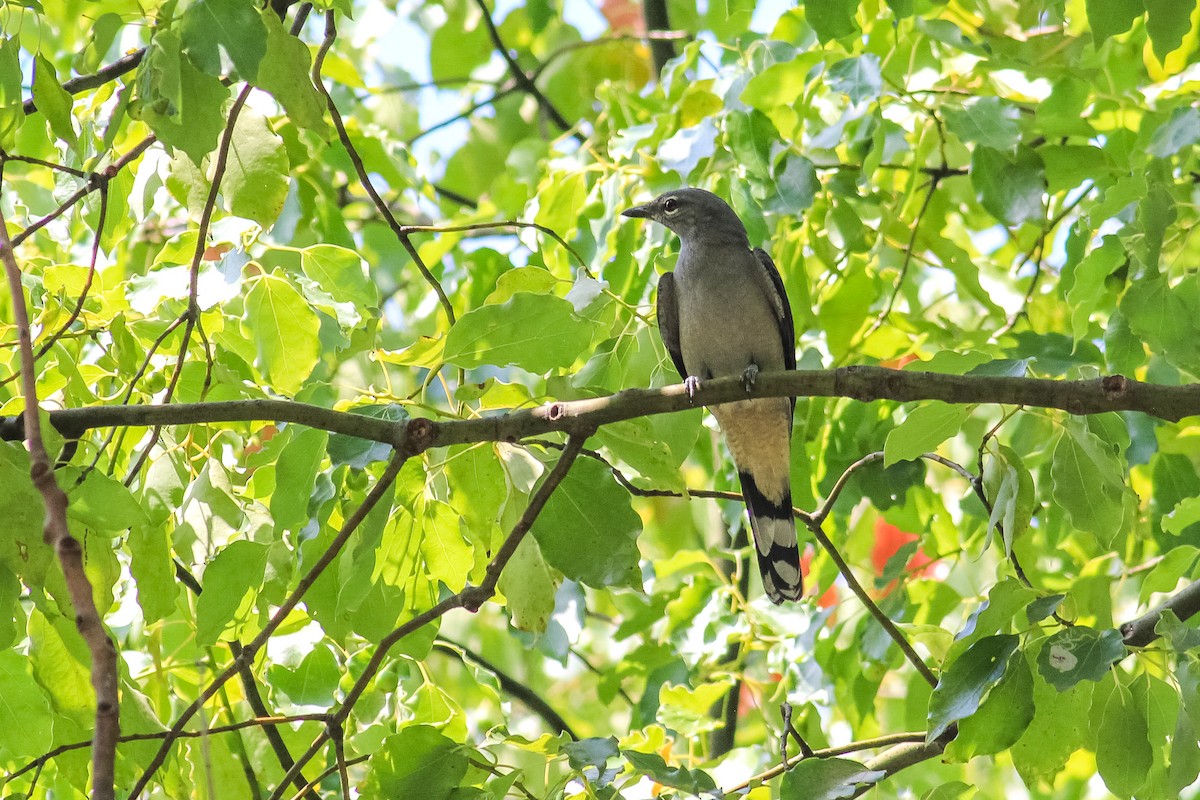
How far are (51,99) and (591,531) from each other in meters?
1.78

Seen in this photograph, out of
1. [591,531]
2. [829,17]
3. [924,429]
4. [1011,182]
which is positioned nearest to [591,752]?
[591,531]

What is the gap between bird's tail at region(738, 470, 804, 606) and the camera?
17.3 ft

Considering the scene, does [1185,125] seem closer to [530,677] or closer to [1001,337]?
[1001,337]

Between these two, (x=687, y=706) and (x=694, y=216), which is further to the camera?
(x=694, y=216)

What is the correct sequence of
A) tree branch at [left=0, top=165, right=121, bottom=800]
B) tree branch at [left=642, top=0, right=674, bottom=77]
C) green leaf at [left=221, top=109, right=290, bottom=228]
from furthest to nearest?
1. tree branch at [left=642, top=0, right=674, bottom=77]
2. green leaf at [left=221, top=109, right=290, bottom=228]
3. tree branch at [left=0, top=165, right=121, bottom=800]

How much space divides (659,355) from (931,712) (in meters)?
1.51

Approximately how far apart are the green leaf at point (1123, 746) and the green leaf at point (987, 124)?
2110mm

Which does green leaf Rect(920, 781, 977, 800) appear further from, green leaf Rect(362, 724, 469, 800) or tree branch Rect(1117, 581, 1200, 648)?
green leaf Rect(362, 724, 469, 800)

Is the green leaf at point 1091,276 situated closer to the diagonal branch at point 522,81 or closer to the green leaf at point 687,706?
the green leaf at point 687,706

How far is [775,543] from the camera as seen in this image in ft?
17.7

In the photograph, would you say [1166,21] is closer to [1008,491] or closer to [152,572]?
[1008,491]

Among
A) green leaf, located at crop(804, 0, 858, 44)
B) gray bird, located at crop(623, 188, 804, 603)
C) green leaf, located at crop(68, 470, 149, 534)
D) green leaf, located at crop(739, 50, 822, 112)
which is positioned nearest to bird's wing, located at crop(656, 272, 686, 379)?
gray bird, located at crop(623, 188, 804, 603)

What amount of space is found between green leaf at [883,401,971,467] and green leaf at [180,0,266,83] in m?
1.81

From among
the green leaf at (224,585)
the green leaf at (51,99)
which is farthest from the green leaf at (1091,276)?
the green leaf at (51,99)
